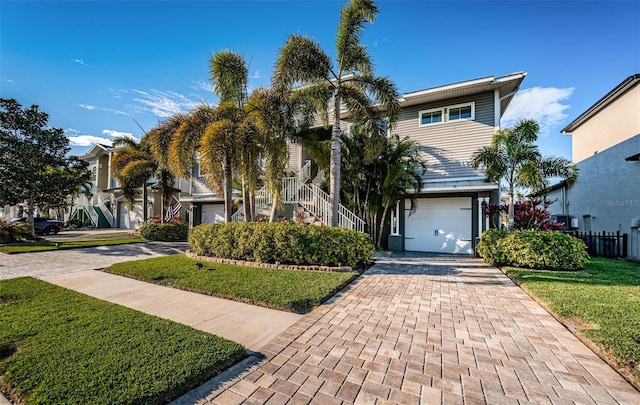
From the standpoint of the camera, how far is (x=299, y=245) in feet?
24.8

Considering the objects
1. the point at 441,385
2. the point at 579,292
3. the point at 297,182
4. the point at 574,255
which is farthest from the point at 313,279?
the point at 574,255

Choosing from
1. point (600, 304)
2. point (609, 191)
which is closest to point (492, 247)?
point (600, 304)

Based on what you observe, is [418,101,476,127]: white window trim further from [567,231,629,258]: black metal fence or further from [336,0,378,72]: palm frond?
[567,231,629,258]: black metal fence

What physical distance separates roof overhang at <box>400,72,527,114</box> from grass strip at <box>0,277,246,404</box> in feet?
38.9

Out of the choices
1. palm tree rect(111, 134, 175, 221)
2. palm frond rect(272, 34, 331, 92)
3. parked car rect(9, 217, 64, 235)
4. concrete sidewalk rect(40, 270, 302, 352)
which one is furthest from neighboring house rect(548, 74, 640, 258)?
parked car rect(9, 217, 64, 235)

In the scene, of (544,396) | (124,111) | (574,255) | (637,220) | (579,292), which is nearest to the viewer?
(544,396)

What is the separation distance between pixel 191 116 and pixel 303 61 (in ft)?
15.2

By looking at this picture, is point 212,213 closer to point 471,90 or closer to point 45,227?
point 45,227

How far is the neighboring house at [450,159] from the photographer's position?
36.4ft

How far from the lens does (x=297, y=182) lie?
11.9 metres

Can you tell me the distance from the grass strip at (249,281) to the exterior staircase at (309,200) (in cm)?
376

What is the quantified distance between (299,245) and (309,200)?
4.08 meters

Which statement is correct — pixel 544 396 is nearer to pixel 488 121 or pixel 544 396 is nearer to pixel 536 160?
pixel 536 160

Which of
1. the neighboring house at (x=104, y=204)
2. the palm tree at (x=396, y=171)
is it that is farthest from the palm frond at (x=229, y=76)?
the neighboring house at (x=104, y=204)
